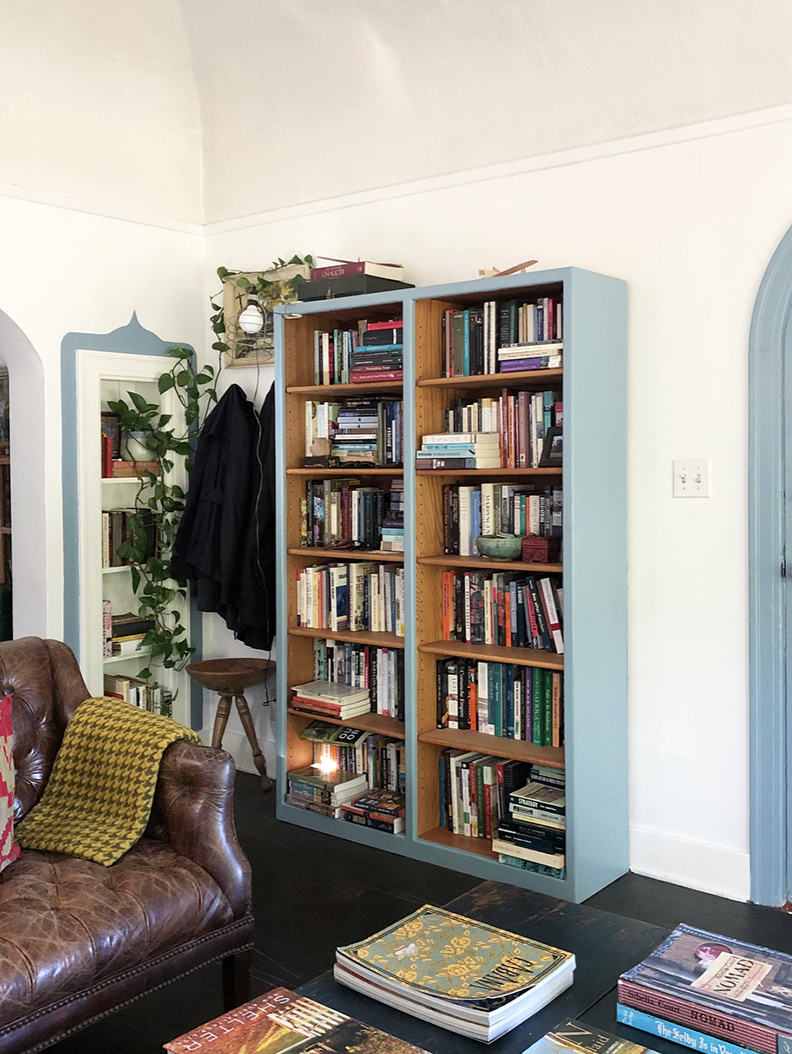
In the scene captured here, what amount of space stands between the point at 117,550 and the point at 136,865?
2.32 m

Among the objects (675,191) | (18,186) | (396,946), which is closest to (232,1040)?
(396,946)

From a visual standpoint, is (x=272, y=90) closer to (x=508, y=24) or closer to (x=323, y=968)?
(x=508, y=24)

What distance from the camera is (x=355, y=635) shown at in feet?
12.5

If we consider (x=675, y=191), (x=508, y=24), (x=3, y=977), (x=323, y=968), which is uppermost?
(x=508, y=24)

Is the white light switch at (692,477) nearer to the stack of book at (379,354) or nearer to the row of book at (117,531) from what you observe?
the stack of book at (379,354)

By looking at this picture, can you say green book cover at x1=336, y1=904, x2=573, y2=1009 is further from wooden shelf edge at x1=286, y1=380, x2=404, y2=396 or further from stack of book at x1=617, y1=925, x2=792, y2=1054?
wooden shelf edge at x1=286, y1=380, x2=404, y2=396

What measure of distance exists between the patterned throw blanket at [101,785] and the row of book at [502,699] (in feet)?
4.03

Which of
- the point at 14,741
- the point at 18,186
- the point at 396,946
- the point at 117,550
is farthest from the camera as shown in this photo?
the point at 117,550

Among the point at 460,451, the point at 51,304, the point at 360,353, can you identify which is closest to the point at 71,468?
the point at 51,304

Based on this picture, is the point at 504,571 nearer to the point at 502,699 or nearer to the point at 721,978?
the point at 502,699

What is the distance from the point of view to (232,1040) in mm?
1618

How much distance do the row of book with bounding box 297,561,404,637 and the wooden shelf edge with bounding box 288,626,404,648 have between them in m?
0.02

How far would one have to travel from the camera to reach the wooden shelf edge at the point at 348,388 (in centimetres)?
362

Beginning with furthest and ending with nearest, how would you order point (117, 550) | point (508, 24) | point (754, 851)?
1. point (117, 550)
2. point (508, 24)
3. point (754, 851)
